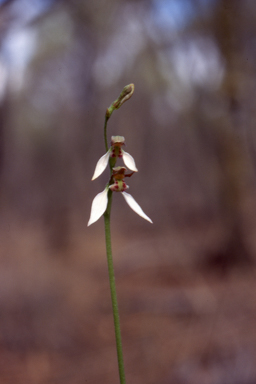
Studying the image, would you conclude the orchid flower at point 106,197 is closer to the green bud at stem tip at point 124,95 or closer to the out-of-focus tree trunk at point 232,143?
the green bud at stem tip at point 124,95

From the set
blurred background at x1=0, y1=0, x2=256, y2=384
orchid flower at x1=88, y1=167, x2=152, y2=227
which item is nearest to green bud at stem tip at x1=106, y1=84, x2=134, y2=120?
orchid flower at x1=88, y1=167, x2=152, y2=227

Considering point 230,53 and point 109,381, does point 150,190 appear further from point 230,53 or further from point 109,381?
point 109,381

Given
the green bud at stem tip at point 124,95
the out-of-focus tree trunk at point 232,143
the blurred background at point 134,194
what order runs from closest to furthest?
1. the green bud at stem tip at point 124,95
2. the blurred background at point 134,194
3. the out-of-focus tree trunk at point 232,143

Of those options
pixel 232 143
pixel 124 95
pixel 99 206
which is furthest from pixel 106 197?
pixel 232 143

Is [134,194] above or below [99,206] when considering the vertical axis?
above

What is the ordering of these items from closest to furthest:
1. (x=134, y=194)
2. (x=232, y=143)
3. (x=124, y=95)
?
(x=124, y=95), (x=232, y=143), (x=134, y=194)

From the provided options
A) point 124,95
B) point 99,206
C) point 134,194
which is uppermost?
point 134,194

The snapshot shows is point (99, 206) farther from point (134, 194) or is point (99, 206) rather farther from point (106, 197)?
point (134, 194)

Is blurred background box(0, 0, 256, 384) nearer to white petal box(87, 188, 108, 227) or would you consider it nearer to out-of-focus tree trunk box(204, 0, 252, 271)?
out-of-focus tree trunk box(204, 0, 252, 271)

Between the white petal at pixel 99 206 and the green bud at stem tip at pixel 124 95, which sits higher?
the green bud at stem tip at pixel 124 95

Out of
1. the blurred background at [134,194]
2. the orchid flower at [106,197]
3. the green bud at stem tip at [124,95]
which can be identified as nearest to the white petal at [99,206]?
the orchid flower at [106,197]
